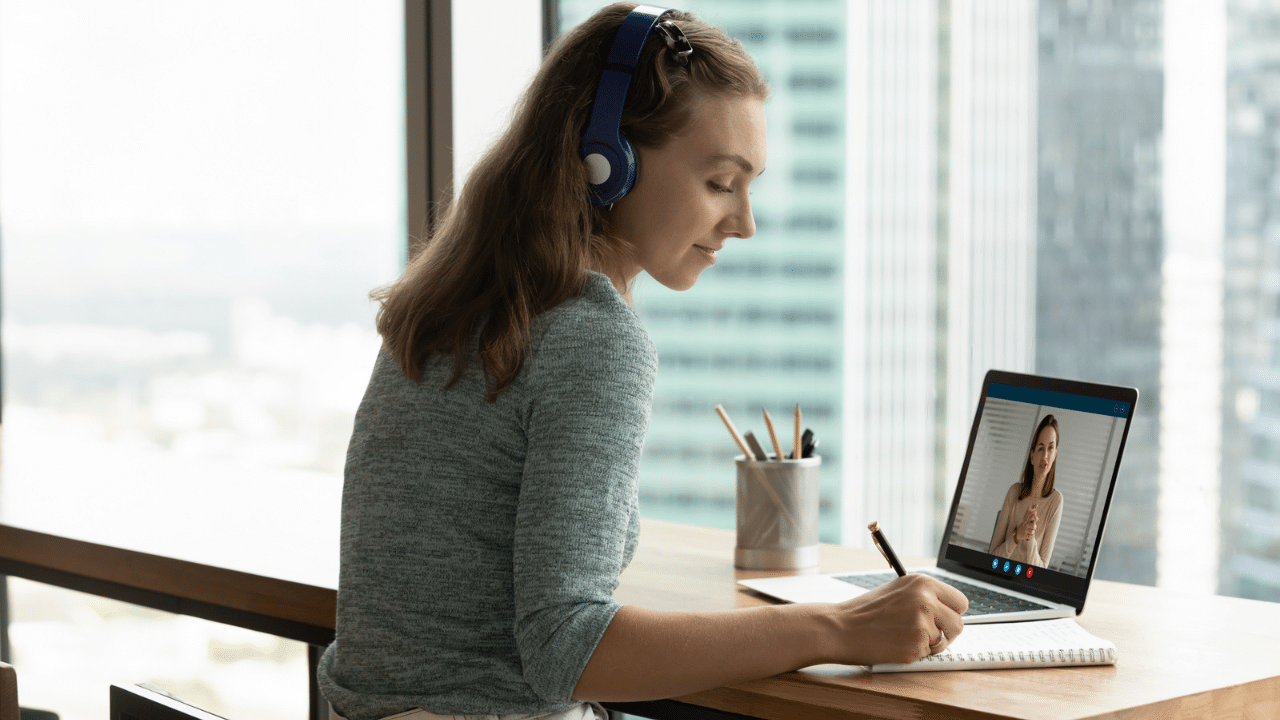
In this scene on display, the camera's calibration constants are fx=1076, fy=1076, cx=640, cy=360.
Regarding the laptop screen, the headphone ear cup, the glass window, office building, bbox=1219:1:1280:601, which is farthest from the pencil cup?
the glass window

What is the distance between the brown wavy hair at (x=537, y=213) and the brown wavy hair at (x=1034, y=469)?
0.52 m

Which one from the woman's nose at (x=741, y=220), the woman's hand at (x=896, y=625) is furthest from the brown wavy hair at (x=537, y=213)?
the woman's hand at (x=896, y=625)

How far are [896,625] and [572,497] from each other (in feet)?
1.03

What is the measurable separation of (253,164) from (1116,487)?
2356 mm

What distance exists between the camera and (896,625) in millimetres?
932

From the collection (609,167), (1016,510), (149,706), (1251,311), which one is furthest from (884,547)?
(1251,311)

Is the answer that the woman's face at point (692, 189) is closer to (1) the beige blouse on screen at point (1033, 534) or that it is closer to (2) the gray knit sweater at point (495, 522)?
(2) the gray knit sweater at point (495, 522)

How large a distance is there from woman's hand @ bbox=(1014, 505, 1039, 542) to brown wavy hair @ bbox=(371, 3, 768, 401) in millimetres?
559

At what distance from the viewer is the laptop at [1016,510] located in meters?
1.17

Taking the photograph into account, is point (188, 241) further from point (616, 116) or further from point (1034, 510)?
point (1034, 510)

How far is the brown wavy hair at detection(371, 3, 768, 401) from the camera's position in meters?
0.95

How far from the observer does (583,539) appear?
84cm

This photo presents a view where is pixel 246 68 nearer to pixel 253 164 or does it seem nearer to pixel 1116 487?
pixel 253 164

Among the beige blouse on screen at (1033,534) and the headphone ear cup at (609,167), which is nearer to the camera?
the headphone ear cup at (609,167)
